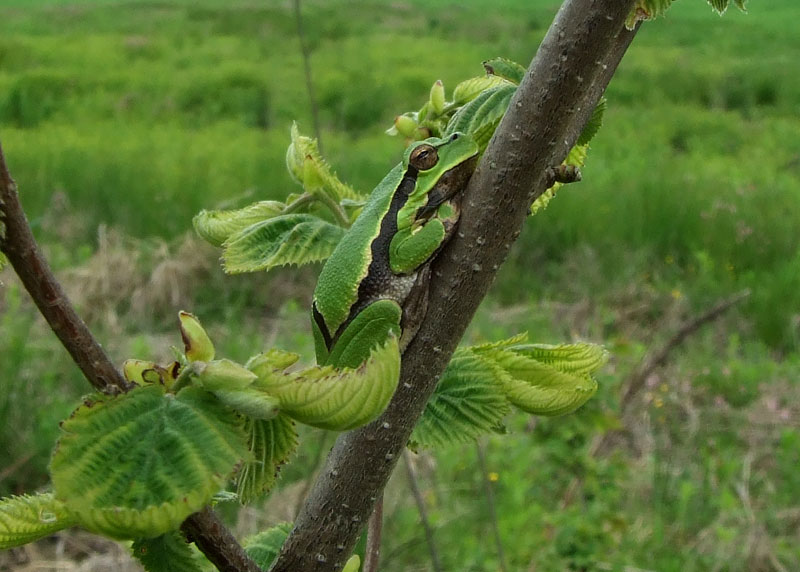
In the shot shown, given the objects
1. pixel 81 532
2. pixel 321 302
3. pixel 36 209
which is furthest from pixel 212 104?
pixel 321 302

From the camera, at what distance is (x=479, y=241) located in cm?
39

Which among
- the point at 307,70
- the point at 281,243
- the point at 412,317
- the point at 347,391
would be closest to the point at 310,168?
the point at 281,243

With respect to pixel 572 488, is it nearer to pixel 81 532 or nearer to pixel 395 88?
pixel 81 532

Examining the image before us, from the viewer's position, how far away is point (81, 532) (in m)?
2.41

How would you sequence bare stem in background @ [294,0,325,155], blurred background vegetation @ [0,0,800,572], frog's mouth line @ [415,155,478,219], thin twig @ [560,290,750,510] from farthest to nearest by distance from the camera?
thin twig @ [560,290,750,510] → blurred background vegetation @ [0,0,800,572] → bare stem in background @ [294,0,325,155] → frog's mouth line @ [415,155,478,219]

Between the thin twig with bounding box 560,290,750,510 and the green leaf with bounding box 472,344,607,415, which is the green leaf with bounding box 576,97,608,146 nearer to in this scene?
the green leaf with bounding box 472,344,607,415

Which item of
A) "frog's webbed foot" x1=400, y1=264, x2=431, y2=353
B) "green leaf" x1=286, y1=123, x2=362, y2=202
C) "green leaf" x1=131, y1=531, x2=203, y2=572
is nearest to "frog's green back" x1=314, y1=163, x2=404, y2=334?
"green leaf" x1=286, y1=123, x2=362, y2=202

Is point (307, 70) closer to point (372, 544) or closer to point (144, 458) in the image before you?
point (372, 544)

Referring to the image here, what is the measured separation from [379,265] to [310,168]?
232 millimetres

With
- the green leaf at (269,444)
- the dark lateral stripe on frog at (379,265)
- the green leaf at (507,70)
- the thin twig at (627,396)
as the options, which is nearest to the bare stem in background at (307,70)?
the dark lateral stripe on frog at (379,265)

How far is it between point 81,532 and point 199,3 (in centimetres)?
1060

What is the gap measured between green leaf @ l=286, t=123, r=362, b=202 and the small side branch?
239mm

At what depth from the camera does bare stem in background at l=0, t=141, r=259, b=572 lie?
A: 0.31 metres

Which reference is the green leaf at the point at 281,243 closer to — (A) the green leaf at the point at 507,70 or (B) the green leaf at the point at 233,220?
(B) the green leaf at the point at 233,220
